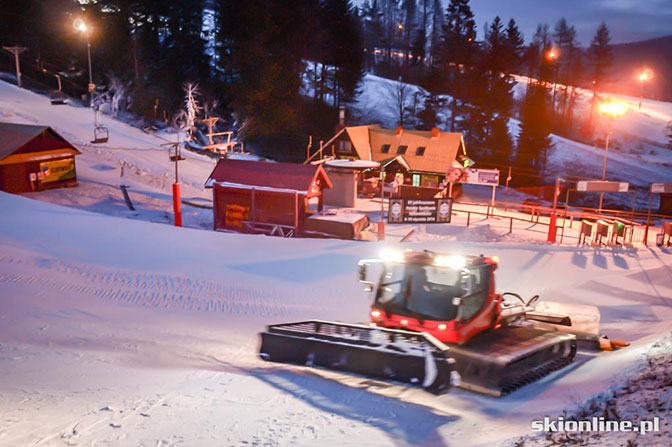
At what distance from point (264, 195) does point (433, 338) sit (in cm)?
1974

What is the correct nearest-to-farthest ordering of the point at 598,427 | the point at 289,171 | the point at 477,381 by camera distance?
the point at 598,427
the point at 477,381
the point at 289,171

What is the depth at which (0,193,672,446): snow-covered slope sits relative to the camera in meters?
6.30

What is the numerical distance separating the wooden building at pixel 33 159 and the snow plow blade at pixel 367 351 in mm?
26646

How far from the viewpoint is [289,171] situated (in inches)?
1045

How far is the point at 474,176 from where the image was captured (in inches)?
1372

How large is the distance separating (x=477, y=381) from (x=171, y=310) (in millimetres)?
7250

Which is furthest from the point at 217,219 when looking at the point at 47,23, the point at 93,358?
the point at 47,23

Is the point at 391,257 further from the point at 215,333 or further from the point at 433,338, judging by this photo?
the point at 215,333

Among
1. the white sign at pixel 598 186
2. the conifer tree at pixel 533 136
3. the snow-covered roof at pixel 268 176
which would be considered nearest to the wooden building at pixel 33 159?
the snow-covered roof at pixel 268 176

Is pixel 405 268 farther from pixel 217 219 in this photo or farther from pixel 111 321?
pixel 217 219

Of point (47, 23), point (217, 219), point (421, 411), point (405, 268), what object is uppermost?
point (47, 23)

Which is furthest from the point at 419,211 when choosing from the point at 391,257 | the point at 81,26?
the point at 81,26

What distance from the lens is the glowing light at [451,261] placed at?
27.6 feet

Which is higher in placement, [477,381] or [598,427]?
[598,427]
